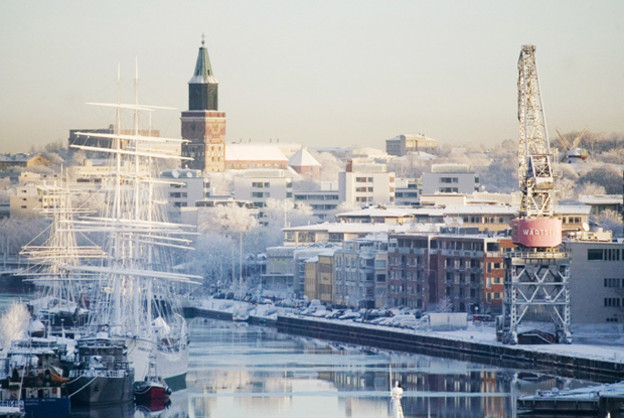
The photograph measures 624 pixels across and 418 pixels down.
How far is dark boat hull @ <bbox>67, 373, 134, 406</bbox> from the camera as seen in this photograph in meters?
55.2

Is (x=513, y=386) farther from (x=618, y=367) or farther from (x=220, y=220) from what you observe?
(x=220, y=220)

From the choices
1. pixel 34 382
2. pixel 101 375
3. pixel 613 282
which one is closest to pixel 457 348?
pixel 613 282

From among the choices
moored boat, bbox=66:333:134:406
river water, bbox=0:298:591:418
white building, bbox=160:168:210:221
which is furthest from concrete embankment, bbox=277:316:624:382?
white building, bbox=160:168:210:221

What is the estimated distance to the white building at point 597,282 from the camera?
7088 cm

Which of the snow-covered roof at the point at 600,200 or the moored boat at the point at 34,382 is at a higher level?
the snow-covered roof at the point at 600,200

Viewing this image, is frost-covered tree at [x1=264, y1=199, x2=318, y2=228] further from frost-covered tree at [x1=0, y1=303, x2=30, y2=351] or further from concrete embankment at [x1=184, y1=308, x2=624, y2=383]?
frost-covered tree at [x1=0, y1=303, x2=30, y2=351]

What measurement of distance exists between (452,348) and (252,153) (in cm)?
12330

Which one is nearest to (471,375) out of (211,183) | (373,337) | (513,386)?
(513,386)

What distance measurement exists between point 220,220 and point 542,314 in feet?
Answer: 195

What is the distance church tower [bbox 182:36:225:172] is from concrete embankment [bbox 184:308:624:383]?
264ft

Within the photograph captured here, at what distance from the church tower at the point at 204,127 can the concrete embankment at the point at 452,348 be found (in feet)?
264

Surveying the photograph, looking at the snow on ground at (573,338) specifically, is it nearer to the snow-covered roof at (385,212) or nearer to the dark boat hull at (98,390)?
the dark boat hull at (98,390)

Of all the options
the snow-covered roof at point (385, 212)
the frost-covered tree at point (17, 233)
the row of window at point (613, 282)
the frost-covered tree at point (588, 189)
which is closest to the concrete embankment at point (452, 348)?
the row of window at point (613, 282)

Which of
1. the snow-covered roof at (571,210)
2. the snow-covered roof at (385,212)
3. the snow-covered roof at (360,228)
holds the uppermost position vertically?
the snow-covered roof at (385,212)
